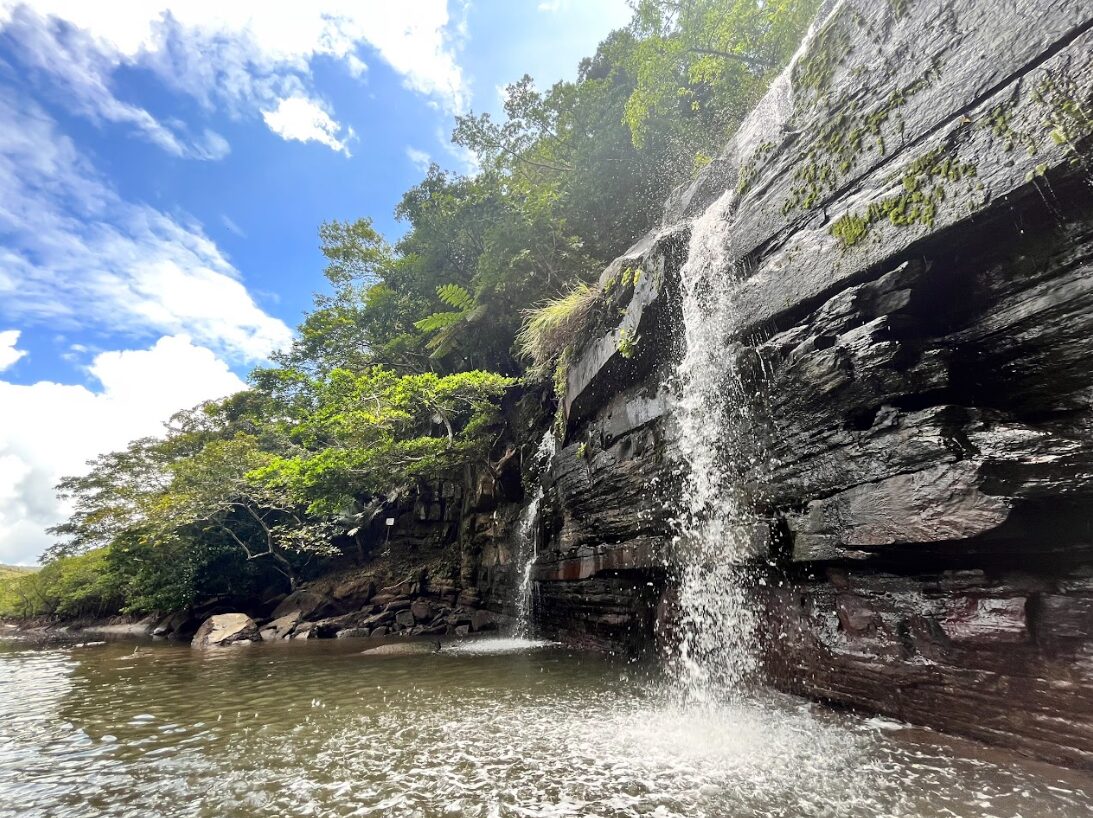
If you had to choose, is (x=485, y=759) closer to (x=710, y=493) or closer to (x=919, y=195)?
(x=710, y=493)

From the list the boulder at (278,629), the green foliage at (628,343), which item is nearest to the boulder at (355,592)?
the boulder at (278,629)

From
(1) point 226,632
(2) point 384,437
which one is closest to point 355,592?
(1) point 226,632

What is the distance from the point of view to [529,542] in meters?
14.8

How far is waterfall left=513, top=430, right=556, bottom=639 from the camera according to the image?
14164 millimetres

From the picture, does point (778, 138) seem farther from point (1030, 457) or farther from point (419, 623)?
point (419, 623)

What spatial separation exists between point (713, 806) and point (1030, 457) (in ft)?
12.8

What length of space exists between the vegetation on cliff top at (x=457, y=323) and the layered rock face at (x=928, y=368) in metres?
3.71

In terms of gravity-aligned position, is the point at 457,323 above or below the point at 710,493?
above

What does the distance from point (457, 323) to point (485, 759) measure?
17.7 meters

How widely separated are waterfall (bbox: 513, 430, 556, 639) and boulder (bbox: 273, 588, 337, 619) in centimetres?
991

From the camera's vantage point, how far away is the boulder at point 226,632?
16719 mm

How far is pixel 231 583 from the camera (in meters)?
24.0

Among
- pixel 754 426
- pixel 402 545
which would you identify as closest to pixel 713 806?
pixel 754 426

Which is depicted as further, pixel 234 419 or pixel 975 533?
pixel 234 419
